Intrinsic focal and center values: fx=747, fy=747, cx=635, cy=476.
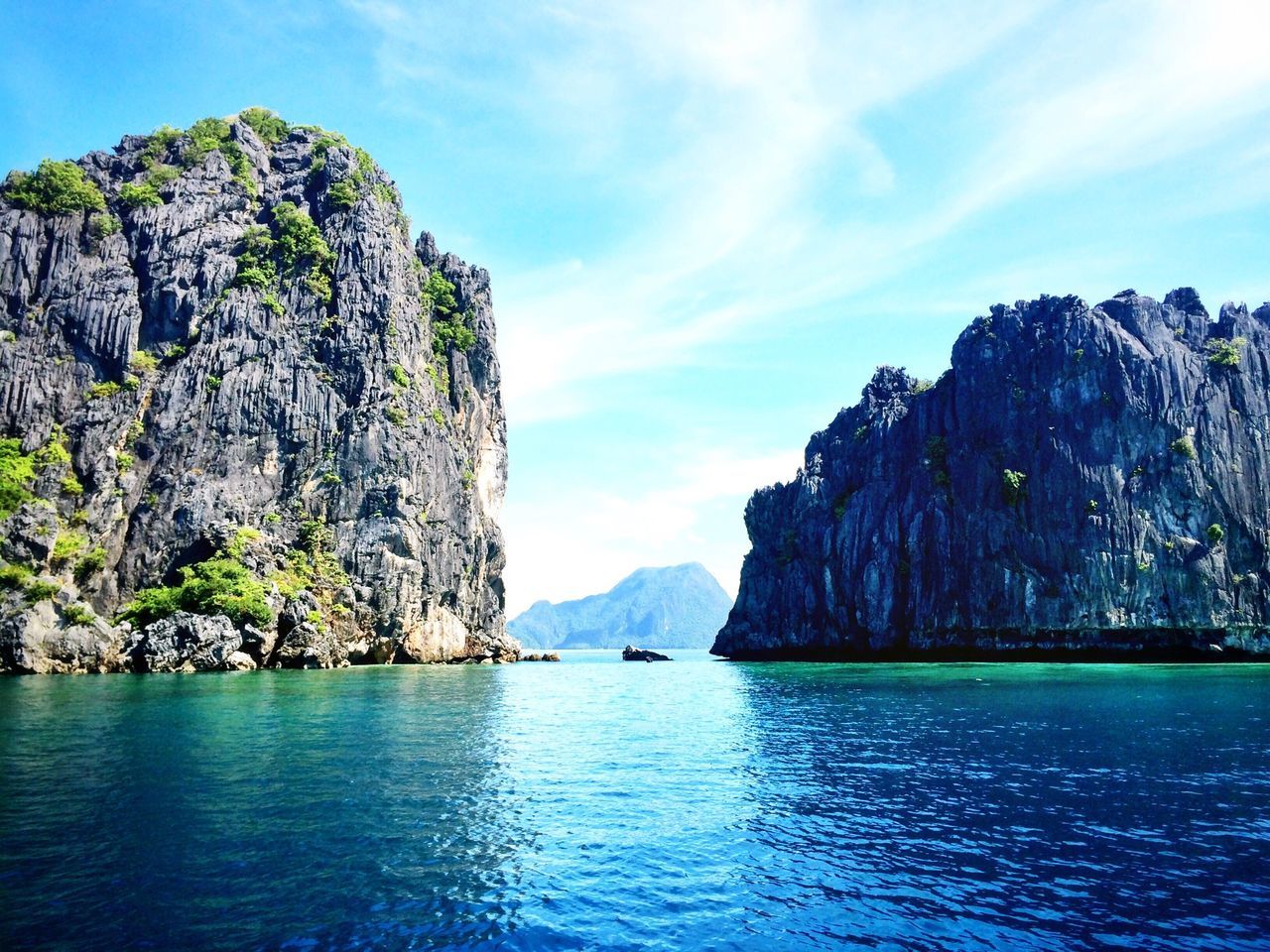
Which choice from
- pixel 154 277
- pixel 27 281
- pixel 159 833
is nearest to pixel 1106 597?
pixel 159 833

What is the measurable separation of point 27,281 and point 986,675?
125274mm

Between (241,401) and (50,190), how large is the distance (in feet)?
138

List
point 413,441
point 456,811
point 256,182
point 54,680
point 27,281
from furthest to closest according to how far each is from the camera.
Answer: point 256,182 < point 413,441 < point 27,281 < point 54,680 < point 456,811

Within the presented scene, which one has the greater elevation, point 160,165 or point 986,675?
point 160,165

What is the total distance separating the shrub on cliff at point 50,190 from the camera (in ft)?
335

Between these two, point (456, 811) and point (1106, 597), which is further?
point (1106, 597)

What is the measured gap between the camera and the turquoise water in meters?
14.0

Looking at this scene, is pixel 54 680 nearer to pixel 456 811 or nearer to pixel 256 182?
pixel 456 811

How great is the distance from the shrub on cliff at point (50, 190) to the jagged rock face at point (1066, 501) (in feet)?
418

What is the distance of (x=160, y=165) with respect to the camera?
4523 inches

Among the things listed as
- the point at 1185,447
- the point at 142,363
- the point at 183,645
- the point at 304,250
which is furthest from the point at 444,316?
the point at 1185,447

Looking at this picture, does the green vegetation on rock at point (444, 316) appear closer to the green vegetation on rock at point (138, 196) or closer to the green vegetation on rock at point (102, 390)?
the green vegetation on rock at point (138, 196)

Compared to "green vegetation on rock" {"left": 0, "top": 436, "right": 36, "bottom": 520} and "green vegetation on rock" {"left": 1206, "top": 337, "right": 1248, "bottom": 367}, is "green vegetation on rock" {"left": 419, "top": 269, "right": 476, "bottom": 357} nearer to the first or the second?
"green vegetation on rock" {"left": 0, "top": 436, "right": 36, "bottom": 520}

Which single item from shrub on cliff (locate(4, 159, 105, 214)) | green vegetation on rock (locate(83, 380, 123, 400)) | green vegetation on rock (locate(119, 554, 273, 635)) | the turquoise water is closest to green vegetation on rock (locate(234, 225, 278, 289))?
shrub on cliff (locate(4, 159, 105, 214))
